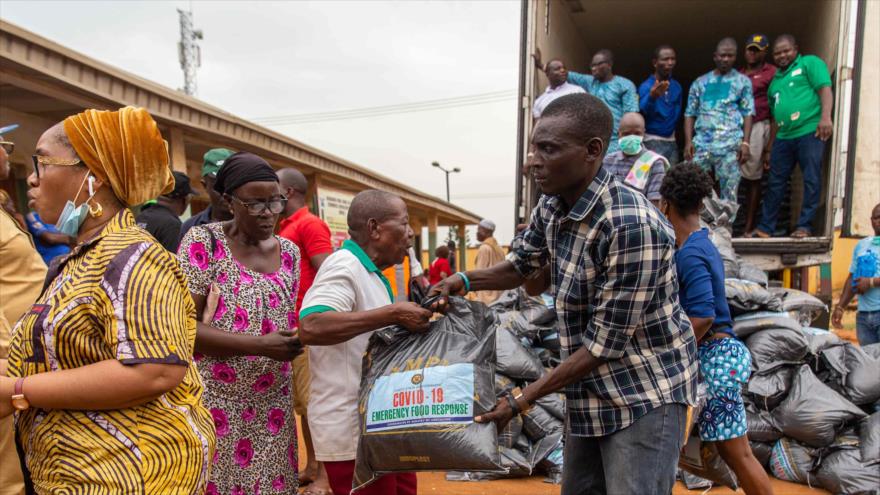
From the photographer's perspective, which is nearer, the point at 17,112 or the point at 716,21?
the point at 17,112

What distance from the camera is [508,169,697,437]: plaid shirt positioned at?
1.83 m

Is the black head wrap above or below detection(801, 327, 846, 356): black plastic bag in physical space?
above

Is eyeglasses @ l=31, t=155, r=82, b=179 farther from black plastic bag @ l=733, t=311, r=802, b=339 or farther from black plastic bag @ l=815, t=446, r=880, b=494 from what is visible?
black plastic bag @ l=815, t=446, r=880, b=494

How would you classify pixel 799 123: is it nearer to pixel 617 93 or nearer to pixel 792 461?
pixel 617 93

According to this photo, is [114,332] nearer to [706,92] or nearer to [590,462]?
[590,462]

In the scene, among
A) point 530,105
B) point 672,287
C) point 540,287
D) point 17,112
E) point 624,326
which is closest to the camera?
point 624,326

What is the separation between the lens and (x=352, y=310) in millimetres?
2201

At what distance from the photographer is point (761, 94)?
257 inches

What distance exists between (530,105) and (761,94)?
8.76 feet

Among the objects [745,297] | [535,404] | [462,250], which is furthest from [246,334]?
[462,250]

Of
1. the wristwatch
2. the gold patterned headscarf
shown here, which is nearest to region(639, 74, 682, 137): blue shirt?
the gold patterned headscarf

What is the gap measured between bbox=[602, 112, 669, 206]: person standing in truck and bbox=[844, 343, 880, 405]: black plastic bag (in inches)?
71.6

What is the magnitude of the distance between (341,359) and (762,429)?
339 centimetres

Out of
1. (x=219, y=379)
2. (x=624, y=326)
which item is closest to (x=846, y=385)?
(x=624, y=326)
